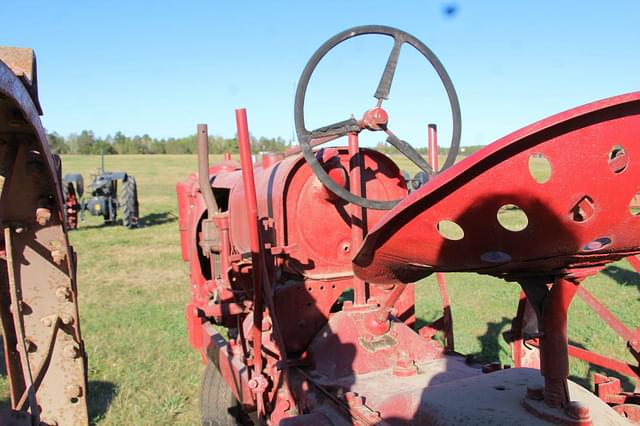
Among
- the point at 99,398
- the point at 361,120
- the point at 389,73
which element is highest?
the point at 389,73

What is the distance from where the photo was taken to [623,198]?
107 centimetres

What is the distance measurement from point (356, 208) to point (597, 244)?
162 centimetres

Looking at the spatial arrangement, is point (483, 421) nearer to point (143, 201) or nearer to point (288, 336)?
point (288, 336)

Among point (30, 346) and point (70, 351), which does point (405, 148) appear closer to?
point (70, 351)

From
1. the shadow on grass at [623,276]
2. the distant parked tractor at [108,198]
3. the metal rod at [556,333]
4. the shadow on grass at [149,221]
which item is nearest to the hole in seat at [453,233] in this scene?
the metal rod at [556,333]

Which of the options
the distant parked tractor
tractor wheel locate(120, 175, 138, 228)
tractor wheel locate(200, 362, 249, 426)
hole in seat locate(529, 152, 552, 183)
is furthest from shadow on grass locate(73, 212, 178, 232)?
hole in seat locate(529, 152, 552, 183)

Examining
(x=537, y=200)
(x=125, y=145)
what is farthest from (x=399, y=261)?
(x=125, y=145)

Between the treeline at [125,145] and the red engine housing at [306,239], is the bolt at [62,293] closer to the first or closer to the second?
the red engine housing at [306,239]

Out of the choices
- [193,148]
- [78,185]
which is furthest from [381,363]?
[193,148]

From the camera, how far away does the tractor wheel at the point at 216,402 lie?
3.72 meters

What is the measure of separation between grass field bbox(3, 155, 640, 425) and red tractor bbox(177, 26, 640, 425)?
85 cm

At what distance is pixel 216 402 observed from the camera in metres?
3.73

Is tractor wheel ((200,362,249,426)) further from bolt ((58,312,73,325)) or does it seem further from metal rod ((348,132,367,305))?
bolt ((58,312,73,325))

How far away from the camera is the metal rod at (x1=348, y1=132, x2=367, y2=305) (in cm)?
271
